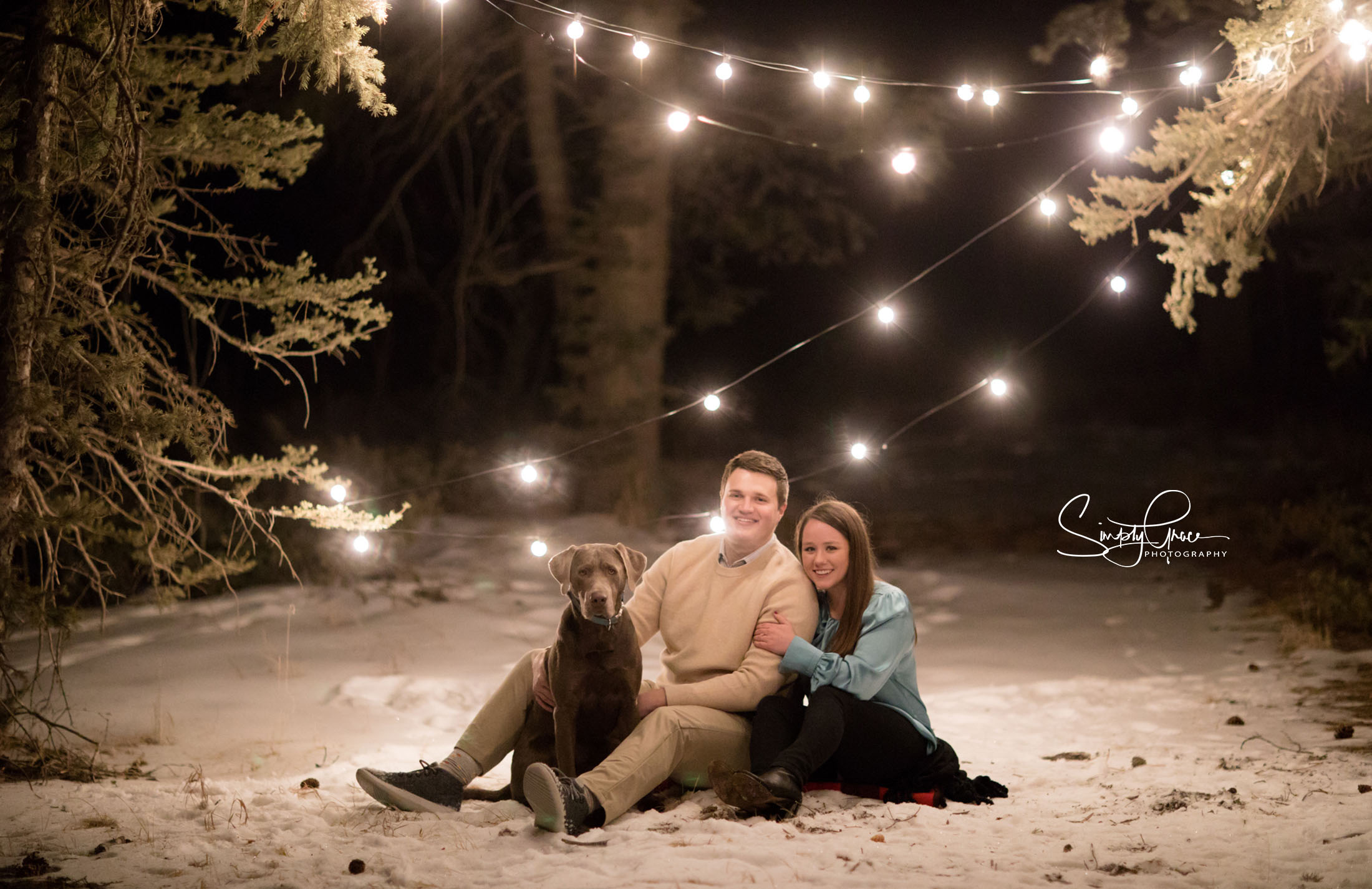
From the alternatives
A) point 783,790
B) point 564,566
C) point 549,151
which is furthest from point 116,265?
point 549,151

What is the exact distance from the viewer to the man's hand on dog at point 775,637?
12.7ft

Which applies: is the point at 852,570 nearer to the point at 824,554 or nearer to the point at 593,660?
the point at 824,554

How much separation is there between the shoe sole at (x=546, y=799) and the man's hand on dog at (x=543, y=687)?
416 mm

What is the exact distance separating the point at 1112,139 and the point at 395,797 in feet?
16.7

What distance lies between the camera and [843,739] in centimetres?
389

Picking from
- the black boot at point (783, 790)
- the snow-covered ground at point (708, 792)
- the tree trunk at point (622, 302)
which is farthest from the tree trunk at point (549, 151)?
the black boot at point (783, 790)

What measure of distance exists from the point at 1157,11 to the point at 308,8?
6351 millimetres

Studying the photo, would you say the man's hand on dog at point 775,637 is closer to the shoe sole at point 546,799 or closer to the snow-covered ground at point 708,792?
the snow-covered ground at point 708,792

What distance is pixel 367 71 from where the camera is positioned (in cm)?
426

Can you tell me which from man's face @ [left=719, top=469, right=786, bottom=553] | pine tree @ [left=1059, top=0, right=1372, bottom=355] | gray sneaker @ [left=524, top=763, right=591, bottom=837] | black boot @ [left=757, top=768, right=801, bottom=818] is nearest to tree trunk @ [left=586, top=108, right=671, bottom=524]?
pine tree @ [left=1059, top=0, right=1372, bottom=355]

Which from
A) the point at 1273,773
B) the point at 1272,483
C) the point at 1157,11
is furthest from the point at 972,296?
the point at 1273,773

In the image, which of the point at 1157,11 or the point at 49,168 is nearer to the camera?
the point at 49,168

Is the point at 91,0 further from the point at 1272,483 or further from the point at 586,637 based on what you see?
the point at 1272,483

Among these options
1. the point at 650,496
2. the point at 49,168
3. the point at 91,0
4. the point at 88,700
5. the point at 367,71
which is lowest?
the point at 88,700
